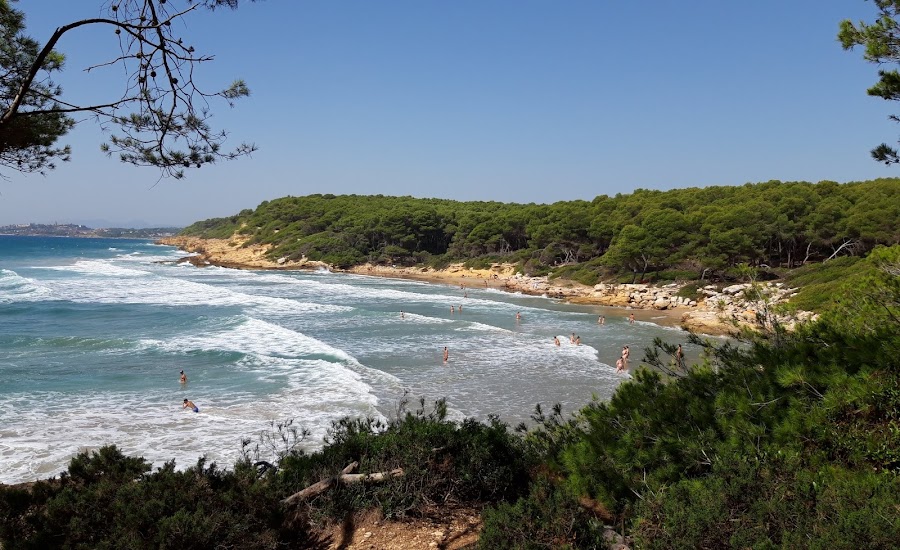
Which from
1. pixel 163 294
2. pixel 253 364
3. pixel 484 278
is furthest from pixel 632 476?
pixel 484 278

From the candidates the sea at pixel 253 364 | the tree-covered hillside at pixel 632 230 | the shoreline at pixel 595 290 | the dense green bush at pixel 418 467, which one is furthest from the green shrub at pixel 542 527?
the tree-covered hillside at pixel 632 230

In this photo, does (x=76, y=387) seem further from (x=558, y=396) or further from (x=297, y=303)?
(x=297, y=303)

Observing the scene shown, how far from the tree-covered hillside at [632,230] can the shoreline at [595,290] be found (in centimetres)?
209

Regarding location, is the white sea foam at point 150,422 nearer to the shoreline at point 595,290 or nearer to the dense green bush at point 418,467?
the dense green bush at point 418,467

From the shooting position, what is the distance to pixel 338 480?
4641 millimetres

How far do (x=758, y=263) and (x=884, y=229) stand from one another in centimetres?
693

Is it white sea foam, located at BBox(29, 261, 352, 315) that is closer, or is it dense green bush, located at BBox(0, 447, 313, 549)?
dense green bush, located at BBox(0, 447, 313, 549)

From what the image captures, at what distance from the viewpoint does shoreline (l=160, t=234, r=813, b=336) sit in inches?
1054

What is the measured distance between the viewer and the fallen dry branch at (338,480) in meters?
4.47

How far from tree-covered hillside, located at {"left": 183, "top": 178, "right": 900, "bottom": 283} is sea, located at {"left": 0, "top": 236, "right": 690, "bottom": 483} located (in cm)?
1049

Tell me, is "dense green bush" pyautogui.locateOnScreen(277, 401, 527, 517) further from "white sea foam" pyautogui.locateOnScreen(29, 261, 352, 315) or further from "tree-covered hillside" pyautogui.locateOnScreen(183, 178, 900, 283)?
"tree-covered hillside" pyautogui.locateOnScreen(183, 178, 900, 283)

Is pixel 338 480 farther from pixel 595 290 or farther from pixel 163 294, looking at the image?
pixel 163 294

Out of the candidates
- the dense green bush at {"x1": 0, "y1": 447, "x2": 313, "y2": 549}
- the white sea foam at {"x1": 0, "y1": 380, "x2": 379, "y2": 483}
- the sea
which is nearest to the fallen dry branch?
the dense green bush at {"x1": 0, "y1": 447, "x2": 313, "y2": 549}

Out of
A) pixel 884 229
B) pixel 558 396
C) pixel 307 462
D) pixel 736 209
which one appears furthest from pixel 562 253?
pixel 307 462
